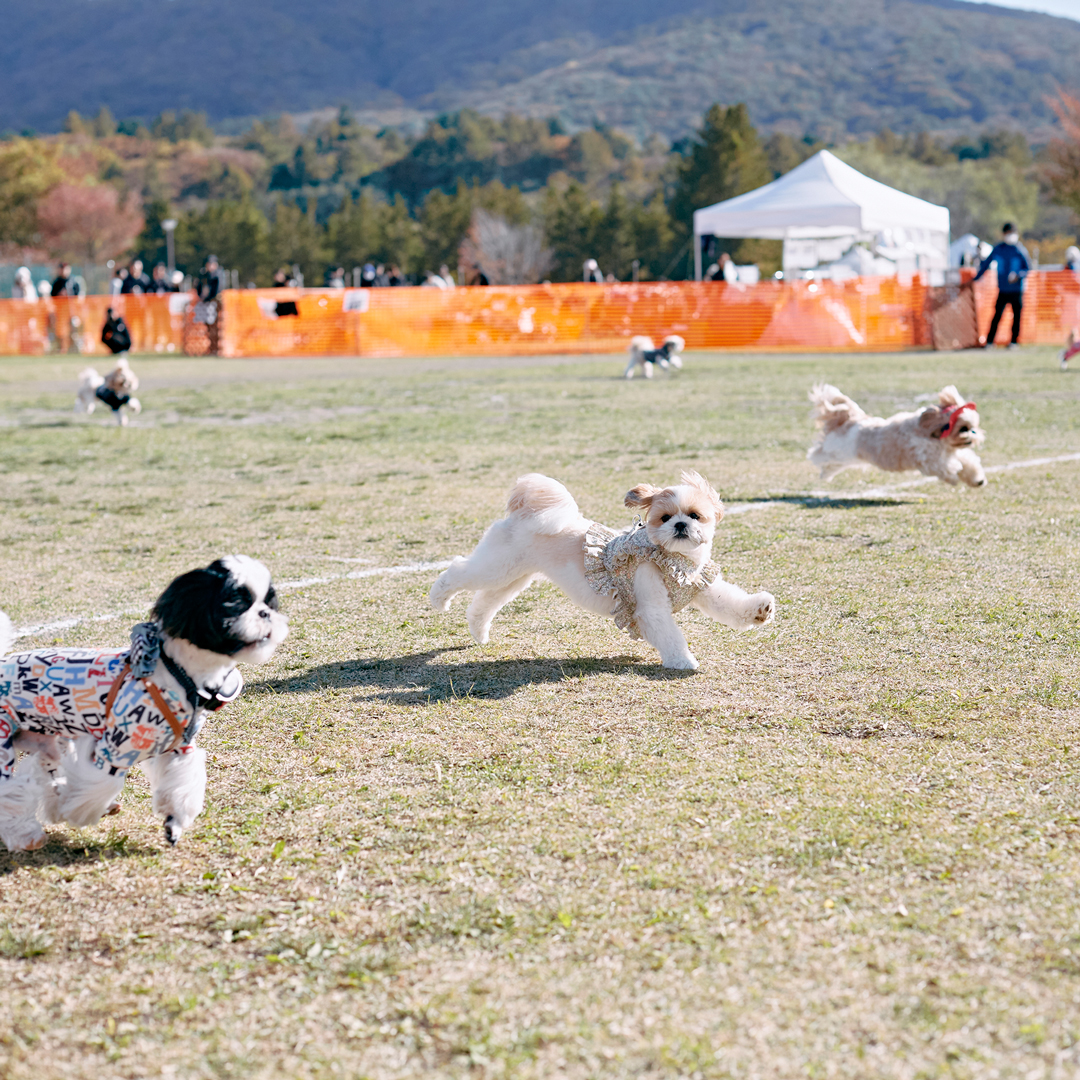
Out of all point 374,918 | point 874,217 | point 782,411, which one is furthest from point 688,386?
point 374,918

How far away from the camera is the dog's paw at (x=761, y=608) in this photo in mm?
4593

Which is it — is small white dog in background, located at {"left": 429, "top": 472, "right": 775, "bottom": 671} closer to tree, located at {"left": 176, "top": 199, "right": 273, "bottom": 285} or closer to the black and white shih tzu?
the black and white shih tzu

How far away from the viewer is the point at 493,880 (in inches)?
116

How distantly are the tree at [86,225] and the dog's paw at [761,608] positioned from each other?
97021 mm

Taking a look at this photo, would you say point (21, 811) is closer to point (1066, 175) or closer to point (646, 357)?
point (646, 357)

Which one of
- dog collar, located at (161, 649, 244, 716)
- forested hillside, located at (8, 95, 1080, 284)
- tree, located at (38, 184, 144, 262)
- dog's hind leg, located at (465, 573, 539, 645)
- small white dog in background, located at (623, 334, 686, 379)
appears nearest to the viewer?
dog collar, located at (161, 649, 244, 716)

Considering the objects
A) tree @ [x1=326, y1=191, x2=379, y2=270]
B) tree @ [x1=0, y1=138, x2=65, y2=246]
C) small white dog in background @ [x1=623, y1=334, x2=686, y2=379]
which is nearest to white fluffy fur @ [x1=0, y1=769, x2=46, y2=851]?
small white dog in background @ [x1=623, y1=334, x2=686, y2=379]

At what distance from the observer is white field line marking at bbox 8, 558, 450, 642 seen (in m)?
5.25

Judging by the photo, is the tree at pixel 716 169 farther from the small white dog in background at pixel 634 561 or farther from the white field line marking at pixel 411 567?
the small white dog in background at pixel 634 561

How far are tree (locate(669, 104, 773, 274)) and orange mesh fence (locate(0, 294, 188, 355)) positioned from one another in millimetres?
55886

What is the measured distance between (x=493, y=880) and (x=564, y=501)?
6.82 ft

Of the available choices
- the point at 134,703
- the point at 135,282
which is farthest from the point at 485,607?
the point at 135,282

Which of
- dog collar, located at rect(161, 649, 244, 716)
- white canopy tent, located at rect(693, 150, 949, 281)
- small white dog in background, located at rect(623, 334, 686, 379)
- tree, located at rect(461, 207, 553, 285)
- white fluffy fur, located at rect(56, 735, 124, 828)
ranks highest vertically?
tree, located at rect(461, 207, 553, 285)

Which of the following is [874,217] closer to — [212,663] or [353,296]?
[353,296]
